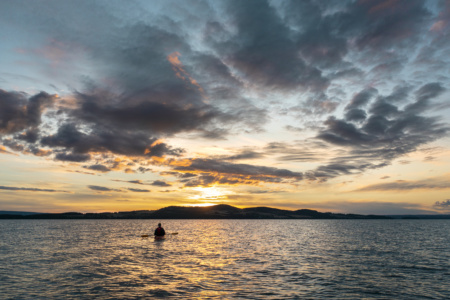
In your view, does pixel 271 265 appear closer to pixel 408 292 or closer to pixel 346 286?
pixel 346 286

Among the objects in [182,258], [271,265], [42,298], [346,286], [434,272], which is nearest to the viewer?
[42,298]

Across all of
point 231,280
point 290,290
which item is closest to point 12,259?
point 231,280

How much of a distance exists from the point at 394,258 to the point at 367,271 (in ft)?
55.4

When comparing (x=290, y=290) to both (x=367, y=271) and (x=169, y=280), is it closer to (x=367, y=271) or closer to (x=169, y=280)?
(x=169, y=280)

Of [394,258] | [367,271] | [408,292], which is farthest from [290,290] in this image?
[394,258]

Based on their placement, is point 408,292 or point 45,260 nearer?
point 408,292

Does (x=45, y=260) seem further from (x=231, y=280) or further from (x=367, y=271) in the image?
(x=367, y=271)

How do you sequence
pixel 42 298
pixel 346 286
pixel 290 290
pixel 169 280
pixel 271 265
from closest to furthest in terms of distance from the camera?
pixel 42 298 → pixel 290 290 → pixel 346 286 → pixel 169 280 → pixel 271 265

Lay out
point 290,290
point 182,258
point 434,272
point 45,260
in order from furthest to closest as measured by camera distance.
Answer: point 182,258
point 45,260
point 434,272
point 290,290

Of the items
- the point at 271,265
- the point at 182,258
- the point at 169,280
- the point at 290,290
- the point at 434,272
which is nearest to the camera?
the point at 290,290

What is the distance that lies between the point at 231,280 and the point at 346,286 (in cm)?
1240

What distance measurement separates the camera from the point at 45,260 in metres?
47.4

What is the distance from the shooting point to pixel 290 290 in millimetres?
29500

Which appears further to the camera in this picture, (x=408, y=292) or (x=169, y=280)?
(x=169, y=280)
